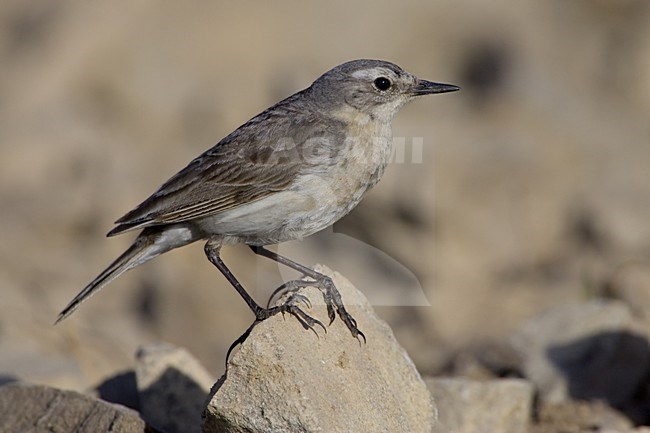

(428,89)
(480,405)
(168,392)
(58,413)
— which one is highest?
(428,89)

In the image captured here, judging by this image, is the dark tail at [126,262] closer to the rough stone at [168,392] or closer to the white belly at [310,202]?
the white belly at [310,202]

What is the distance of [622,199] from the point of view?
13312 mm

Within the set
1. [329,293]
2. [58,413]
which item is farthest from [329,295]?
[58,413]

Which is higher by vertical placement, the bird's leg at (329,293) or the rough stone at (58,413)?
the bird's leg at (329,293)

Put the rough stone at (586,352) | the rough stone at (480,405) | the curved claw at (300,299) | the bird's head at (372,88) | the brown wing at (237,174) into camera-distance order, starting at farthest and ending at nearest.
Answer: the rough stone at (586,352)
the bird's head at (372,88)
the rough stone at (480,405)
the brown wing at (237,174)
the curved claw at (300,299)

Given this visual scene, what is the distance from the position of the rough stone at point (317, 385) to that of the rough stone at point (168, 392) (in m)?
1.32

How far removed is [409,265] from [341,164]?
19.8 ft

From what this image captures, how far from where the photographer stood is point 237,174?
24.9 ft

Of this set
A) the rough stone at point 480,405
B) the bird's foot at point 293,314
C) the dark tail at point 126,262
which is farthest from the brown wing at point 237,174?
the rough stone at point 480,405

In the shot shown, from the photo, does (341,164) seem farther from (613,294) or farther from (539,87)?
(539,87)

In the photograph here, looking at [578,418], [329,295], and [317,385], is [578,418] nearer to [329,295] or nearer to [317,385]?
[329,295]

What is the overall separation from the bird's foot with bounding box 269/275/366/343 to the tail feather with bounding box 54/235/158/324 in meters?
1.06

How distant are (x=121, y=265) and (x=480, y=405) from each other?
8.73 ft

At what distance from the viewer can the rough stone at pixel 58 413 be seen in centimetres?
651
